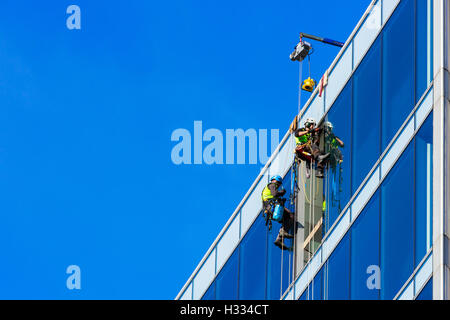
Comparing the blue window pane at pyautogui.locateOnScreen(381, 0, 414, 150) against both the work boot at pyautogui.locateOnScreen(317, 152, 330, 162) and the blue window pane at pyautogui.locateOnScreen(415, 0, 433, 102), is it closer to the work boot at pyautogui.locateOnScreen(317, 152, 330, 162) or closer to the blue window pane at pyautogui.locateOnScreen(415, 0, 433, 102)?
the blue window pane at pyautogui.locateOnScreen(415, 0, 433, 102)

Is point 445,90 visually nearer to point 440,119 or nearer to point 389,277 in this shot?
point 440,119

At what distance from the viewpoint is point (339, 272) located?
2173 inches

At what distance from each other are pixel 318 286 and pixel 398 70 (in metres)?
7.29

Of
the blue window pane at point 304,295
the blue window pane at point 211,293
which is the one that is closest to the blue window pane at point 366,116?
the blue window pane at point 304,295

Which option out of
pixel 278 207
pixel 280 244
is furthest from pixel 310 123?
pixel 280 244

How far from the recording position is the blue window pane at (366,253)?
53000 mm

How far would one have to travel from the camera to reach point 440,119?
5103 cm

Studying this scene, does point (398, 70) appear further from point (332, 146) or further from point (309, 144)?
point (309, 144)

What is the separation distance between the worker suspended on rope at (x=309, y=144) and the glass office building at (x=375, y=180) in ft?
0.95

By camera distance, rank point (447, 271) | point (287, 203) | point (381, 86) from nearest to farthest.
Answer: point (447, 271) < point (381, 86) < point (287, 203)

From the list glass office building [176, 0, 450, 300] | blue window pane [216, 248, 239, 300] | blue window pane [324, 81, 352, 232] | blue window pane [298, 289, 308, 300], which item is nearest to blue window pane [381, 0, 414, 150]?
glass office building [176, 0, 450, 300]
